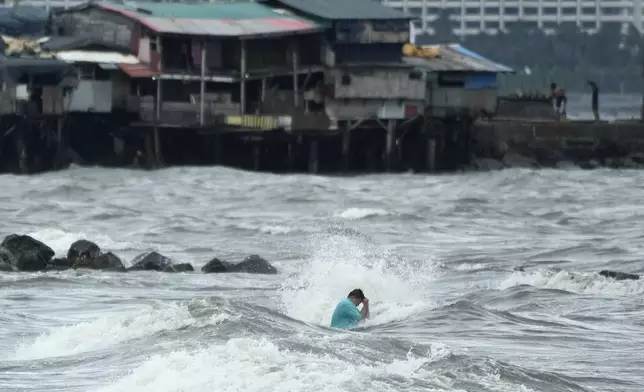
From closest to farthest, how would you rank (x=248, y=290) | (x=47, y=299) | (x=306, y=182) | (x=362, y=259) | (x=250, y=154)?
(x=47, y=299) → (x=248, y=290) → (x=362, y=259) → (x=306, y=182) → (x=250, y=154)

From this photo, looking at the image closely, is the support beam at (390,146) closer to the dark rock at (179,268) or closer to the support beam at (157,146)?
the support beam at (157,146)

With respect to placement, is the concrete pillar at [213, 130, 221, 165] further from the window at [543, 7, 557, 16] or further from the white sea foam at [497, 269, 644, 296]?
the window at [543, 7, 557, 16]

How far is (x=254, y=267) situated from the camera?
33.5m

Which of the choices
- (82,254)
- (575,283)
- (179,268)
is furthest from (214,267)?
(575,283)

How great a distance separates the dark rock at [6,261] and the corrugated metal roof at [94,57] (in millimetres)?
33134

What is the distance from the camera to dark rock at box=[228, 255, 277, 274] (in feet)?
110

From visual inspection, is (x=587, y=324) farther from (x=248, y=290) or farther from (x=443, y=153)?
(x=443, y=153)

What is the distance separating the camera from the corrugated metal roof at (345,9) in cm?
6831

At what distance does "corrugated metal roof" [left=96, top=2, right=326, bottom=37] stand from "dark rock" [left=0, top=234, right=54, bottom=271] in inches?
1275

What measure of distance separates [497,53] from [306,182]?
286ft

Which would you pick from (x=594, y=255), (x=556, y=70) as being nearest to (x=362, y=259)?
(x=594, y=255)

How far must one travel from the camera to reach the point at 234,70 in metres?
66.6

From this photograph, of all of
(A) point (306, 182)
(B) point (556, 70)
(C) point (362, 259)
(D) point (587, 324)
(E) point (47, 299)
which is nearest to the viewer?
(D) point (587, 324)

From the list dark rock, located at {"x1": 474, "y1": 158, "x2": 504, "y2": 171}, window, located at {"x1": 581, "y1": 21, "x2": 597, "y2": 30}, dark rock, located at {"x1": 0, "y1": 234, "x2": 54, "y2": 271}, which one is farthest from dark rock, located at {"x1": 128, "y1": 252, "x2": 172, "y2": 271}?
window, located at {"x1": 581, "y1": 21, "x2": 597, "y2": 30}
